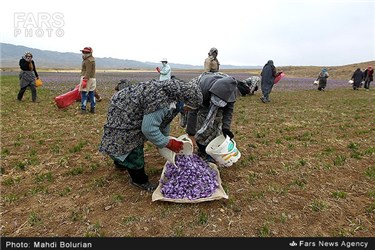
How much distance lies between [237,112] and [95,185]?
7.36 metres

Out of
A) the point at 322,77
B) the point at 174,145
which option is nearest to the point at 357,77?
the point at 322,77

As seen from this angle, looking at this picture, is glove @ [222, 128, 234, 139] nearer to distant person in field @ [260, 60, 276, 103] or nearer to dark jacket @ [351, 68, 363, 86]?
distant person in field @ [260, 60, 276, 103]

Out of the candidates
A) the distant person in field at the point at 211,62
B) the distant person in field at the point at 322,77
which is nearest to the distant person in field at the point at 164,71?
the distant person in field at the point at 211,62

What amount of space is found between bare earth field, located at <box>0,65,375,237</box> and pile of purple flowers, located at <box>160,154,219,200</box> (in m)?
0.18

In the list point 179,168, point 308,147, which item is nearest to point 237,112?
point 308,147

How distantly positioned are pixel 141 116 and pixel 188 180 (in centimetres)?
124

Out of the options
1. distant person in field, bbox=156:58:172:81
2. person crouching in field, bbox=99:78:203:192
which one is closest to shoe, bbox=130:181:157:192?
person crouching in field, bbox=99:78:203:192

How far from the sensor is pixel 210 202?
13.3 ft

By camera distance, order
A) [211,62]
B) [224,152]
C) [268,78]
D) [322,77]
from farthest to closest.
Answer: [322,77], [268,78], [211,62], [224,152]

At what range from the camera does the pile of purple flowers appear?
4.05 meters

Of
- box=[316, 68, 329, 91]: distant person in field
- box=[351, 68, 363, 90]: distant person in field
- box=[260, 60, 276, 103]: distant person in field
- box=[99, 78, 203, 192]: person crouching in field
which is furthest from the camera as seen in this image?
box=[351, 68, 363, 90]: distant person in field

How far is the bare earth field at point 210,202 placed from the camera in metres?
3.51

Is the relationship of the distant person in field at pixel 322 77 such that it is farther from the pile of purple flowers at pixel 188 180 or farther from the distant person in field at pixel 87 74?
the pile of purple flowers at pixel 188 180

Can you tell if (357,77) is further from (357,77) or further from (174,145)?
(174,145)
